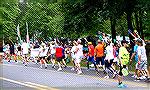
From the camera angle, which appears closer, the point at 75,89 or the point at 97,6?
the point at 75,89

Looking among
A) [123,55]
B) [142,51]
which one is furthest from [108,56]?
[142,51]

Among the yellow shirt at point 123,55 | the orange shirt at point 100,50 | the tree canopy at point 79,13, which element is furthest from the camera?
the tree canopy at point 79,13

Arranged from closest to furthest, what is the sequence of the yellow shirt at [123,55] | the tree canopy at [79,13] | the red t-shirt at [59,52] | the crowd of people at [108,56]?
the yellow shirt at [123,55]
the crowd of people at [108,56]
the red t-shirt at [59,52]
the tree canopy at [79,13]

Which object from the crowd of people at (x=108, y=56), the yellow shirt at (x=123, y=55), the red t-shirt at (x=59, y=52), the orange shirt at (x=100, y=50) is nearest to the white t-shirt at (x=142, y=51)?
the crowd of people at (x=108, y=56)

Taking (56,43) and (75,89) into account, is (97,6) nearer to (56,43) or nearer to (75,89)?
(56,43)

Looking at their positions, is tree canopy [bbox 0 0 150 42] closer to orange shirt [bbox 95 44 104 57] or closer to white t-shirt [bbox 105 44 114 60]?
orange shirt [bbox 95 44 104 57]

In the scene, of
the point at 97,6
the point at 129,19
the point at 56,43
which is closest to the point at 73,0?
the point at 97,6

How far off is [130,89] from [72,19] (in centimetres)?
2001

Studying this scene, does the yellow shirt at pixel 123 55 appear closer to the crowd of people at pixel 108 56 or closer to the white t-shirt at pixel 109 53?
the crowd of people at pixel 108 56

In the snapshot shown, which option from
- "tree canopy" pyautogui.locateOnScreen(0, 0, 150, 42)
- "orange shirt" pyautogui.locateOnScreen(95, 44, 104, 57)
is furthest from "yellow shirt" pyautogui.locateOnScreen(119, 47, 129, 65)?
"tree canopy" pyautogui.locateOnScreen(0, 0, 150, 42)

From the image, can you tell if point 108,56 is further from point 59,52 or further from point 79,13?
point 79,13

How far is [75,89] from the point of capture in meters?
14.1

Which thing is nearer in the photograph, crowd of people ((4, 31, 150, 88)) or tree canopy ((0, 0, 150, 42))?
crowd of people ((4, 31, 150, 88))

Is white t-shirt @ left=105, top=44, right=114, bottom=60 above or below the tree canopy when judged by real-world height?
below
